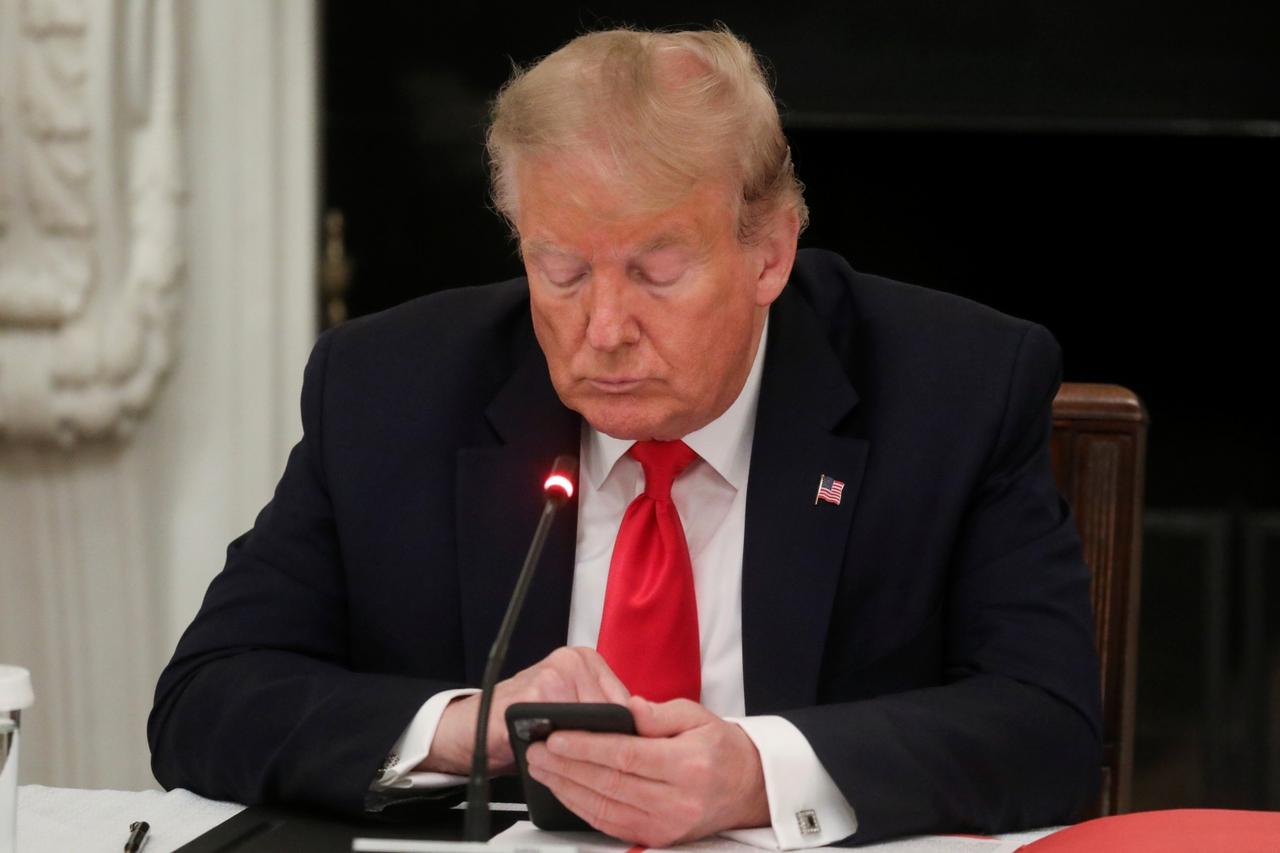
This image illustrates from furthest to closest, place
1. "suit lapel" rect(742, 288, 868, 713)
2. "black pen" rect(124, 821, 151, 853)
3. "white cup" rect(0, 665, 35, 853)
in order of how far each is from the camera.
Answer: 1. "suit lapel" rect(742, 288, 868, 713)
2. "black pen" rect(124, 821, 151, 853)
3. "white cup" rect(0, 665, 35, 853)

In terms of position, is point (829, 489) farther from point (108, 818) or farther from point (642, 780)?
point (108, 818)

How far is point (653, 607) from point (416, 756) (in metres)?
0.33

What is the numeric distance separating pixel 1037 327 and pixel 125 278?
1.74 metres

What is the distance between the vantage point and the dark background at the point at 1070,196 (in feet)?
10.8

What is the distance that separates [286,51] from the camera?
3184 millimetres

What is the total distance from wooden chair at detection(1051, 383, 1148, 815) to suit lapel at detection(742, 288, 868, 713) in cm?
35

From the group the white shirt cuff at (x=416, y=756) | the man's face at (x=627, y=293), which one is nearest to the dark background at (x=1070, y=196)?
the man's face at (x=627, y=293)

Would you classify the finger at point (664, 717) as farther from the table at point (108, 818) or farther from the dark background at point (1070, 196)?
the dark background at point (1070, 196)

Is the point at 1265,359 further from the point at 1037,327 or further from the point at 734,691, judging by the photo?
the point at 734,691

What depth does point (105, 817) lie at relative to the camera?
4.83 ft

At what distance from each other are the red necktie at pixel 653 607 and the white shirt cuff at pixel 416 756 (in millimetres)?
249

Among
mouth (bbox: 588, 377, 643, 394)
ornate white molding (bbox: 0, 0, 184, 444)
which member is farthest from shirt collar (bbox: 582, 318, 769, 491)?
ornate white molding (bbox: 0, 0, 184, 444)

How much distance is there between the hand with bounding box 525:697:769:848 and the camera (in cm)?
139

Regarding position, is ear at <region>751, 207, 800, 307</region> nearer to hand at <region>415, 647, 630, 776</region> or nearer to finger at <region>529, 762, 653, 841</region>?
hand at <region>415, 647, 630, 776</region>
